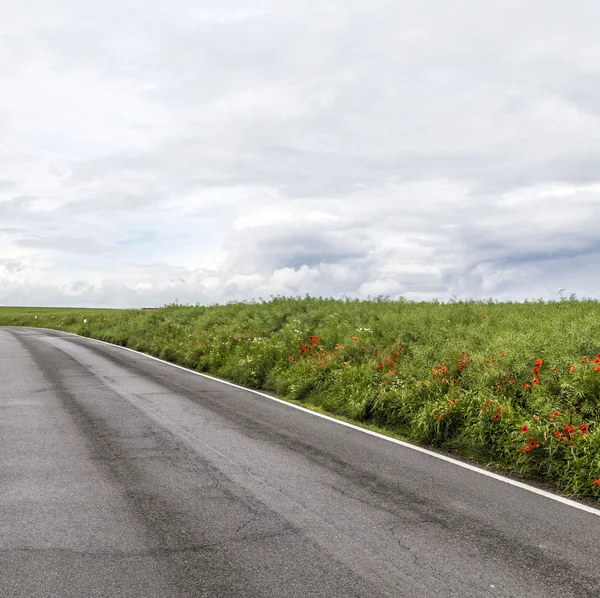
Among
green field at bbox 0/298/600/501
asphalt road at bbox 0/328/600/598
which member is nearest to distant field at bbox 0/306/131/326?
green field at bbox 0/298/600/501

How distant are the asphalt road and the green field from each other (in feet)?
3.07

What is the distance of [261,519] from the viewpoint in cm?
518

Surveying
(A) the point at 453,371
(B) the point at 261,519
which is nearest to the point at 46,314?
(A) the point at 453,371

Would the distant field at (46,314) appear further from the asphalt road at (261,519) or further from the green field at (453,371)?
the asphalt road at (261,519)

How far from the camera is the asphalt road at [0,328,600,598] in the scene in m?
4.07

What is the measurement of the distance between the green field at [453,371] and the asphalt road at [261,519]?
94cm

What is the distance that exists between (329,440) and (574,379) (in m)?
3.85

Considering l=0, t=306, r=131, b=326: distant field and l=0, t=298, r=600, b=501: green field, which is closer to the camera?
l=0, t=298, r=600, b=501: green field

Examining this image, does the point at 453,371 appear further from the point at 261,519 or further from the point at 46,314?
the point at 46,314

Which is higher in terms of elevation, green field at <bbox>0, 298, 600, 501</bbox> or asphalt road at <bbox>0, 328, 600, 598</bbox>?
green field at <bbox>0, 298, 600, 501</bbox>

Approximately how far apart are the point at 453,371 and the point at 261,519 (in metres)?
5.86

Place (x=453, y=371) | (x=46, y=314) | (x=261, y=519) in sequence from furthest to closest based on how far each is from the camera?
(x=46, y=314) < (x=453, y=371) < (x=261, y=519)

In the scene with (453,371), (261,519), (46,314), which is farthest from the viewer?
(46,314)

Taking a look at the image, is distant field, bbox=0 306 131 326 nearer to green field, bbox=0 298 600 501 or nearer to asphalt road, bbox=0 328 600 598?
green field, bbox=0 298 600 501
